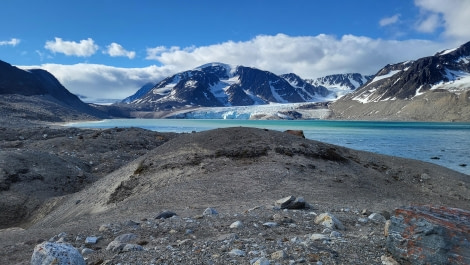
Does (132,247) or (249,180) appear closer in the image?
(132,247)

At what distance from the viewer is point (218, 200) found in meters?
13.1

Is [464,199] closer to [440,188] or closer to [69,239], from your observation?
[440,188]

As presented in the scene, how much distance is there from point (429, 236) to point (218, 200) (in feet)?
28.6

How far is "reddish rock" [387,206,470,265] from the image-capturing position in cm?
501

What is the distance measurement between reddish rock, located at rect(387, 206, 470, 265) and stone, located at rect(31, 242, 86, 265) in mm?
5024

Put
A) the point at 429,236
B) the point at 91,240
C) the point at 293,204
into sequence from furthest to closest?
the point at 293,204 < the point at 91,240 < the point at 429,236

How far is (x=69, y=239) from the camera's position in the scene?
818 cm

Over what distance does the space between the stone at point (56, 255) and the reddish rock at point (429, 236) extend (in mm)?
5024

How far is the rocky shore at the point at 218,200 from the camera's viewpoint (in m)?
6.48

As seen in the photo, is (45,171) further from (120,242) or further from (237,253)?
(237,253)

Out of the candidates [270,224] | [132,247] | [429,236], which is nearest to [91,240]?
[132,247]

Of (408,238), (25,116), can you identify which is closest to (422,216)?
(408,238)

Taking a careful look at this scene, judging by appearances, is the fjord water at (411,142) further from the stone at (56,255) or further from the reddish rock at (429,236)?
the stone at (56,255)

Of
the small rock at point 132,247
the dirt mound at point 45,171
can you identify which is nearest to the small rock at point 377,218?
the small rock at point 132,247
